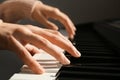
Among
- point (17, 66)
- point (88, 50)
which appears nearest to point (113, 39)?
point (88, 50)

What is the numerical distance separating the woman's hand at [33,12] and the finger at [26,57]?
399 mm

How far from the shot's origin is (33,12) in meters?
0.97

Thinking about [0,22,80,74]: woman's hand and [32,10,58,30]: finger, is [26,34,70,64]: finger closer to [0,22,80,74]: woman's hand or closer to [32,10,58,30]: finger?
[0,22,80,74]: woman's hand

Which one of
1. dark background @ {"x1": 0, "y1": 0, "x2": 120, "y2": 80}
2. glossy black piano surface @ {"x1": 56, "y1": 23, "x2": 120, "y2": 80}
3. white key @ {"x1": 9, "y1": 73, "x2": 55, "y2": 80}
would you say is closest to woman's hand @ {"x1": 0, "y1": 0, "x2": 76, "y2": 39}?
glossy black piano surface @ {"x1": 56, "y1": 23, "x2": 120, "y2": 80}

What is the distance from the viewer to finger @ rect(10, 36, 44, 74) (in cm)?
→ 52

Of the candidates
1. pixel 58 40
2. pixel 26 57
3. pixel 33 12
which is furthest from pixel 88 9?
pixel 26 57

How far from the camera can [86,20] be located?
250 cm

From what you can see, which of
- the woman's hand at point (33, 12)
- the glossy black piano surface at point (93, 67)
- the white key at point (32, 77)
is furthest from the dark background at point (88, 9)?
the white key at point (32, 77)

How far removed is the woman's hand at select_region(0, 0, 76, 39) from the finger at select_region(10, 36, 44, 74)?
15.7 inches

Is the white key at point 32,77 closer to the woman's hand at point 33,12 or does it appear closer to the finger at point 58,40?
the finger at point 58,40

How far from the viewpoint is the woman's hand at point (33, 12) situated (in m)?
0.95

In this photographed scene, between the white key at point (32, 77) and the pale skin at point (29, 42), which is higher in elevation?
the pale skin at point (29, 42)

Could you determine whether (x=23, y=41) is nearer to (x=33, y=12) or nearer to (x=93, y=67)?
(x=93, y=67)

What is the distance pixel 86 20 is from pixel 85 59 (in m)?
1.84
